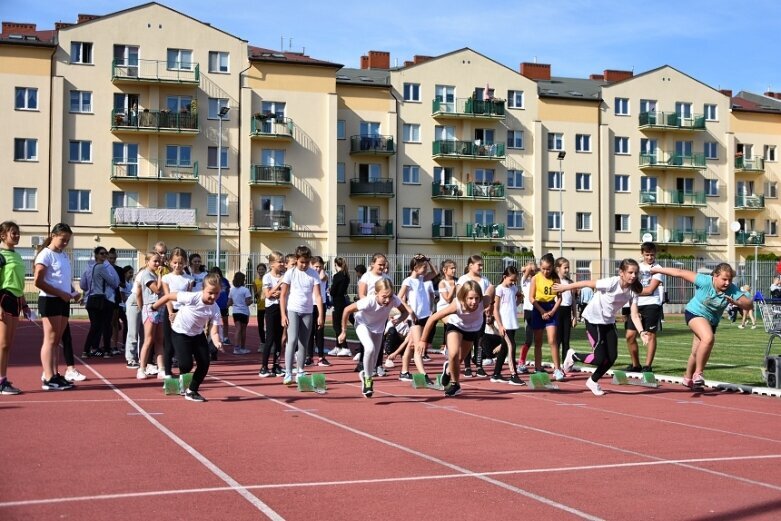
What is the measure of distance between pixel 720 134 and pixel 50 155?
48085 mm

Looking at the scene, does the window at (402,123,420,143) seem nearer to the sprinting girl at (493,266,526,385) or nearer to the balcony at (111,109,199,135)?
the balcony at (111,109,199,135)

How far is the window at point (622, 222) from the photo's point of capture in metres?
69.8

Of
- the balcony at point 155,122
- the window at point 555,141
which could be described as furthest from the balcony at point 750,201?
the balcony at point 155,122

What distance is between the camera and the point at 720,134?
238 feet

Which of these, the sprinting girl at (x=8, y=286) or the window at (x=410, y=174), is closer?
the sprinting girl at (x=8, y=286)

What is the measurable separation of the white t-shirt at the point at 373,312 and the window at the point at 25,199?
46.6 metres

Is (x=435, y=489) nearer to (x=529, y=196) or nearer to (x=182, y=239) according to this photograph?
(x=182, y=239)

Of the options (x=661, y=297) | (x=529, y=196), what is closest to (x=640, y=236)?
(x=529, y=196)

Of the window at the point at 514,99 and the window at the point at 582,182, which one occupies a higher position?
the window at the point at 514,99

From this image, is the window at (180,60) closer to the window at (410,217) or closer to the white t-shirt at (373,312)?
the window at (410,217)

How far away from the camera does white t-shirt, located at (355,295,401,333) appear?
503 inches

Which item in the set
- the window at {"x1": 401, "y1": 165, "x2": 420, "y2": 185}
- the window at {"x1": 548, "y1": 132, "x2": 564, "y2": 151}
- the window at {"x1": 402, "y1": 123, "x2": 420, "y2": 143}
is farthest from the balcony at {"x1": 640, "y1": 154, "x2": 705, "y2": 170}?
the window at {"x1": 402, "y1": 123, "x2": 420, "y2": 143}

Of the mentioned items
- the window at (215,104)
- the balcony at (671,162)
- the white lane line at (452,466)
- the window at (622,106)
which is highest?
the window at (622,106)

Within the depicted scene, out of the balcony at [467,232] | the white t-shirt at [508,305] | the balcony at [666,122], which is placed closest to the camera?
the white t-shirt at [508,305]
